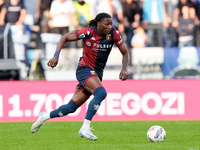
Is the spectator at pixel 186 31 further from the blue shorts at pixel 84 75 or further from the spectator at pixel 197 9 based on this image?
the blue shorts at pixel 84 75

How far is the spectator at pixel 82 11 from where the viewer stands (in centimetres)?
1505

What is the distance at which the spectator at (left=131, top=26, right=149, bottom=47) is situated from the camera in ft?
49.6

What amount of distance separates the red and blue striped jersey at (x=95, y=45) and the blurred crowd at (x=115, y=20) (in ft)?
23.8

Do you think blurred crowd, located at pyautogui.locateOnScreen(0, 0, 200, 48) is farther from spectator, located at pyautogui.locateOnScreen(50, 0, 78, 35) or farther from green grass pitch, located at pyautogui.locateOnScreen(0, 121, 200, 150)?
green grass pitch, located at pyautogui.locateOnScreen(0, 121, 200, 150)

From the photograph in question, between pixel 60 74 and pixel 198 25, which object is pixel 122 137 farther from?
pixel 198 25

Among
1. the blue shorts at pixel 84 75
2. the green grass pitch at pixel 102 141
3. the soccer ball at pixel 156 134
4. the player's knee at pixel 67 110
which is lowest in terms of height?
the green grass pitch at pixel 102 141

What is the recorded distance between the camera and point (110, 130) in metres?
9.87

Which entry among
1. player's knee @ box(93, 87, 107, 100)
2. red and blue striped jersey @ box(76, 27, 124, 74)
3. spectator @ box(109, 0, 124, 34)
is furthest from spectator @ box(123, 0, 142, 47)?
player's knee @ box(93, 87, 107, 100)

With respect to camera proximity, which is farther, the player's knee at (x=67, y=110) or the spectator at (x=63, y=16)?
the spectator at (x=63, y=16)

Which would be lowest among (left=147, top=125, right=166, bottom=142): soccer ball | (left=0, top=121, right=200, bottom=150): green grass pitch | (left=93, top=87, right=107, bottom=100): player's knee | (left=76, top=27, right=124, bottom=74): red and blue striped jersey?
(left=0, top=121, right=200, bottom=150): green grass pitch

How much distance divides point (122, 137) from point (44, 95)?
4.93 meters

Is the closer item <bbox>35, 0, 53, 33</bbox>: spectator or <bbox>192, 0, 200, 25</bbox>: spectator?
<bbox>35, 0, 53, 33</bbox>: spectator

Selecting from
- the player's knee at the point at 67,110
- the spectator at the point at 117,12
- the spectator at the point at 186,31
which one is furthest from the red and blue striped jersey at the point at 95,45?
the spectator at the point at 186,31

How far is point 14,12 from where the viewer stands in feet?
49.6
